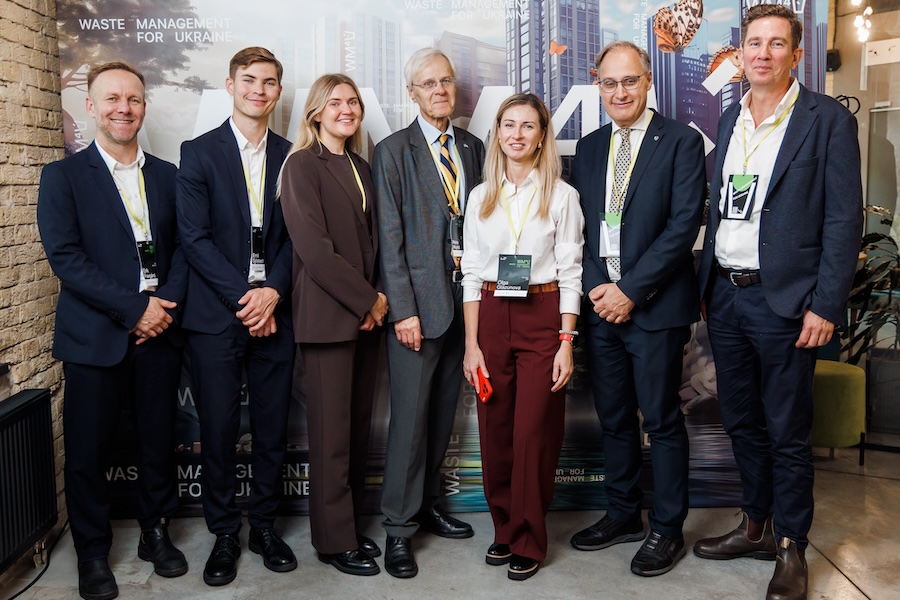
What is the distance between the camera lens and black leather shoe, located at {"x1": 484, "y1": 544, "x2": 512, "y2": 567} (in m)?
3.33

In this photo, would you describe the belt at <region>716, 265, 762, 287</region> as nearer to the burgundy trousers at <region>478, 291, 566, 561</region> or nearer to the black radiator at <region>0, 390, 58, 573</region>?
the burgundy trousers at <region>478, 291, 566, 561</region>

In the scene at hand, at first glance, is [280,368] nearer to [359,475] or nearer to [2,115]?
[359,475]

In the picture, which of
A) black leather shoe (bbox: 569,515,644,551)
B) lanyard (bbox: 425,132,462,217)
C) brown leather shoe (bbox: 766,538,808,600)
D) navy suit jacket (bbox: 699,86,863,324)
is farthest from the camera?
black leather shoe (bbox: 569,515,644,551)

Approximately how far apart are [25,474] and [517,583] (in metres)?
1.97

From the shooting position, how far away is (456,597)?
3.07 metres

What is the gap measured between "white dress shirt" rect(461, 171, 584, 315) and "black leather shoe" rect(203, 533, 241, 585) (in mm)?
A: 1442

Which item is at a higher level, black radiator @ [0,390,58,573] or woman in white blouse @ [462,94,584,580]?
woman in white blouse @ [462,94,584,580]

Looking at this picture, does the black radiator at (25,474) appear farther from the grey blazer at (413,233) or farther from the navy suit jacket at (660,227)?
the navy suit jacket at (660,227)

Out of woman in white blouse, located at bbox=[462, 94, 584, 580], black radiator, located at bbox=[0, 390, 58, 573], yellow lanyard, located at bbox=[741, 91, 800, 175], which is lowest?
black radiator, located at bbox=[0, 390, 58, 573]

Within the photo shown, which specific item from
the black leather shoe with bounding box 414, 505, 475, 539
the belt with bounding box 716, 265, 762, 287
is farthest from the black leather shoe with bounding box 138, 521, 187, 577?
the belt with bounding box 716, 265, 762, 287

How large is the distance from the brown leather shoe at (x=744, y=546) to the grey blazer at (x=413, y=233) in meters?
1.48

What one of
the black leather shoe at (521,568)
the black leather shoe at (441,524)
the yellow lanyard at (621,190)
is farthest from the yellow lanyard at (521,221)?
the black leather shoe at (441,524)

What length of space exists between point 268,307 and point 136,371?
605mm

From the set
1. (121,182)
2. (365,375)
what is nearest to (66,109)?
(121,182)
